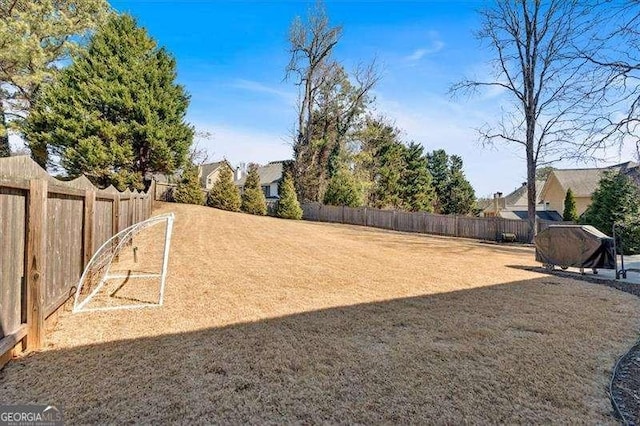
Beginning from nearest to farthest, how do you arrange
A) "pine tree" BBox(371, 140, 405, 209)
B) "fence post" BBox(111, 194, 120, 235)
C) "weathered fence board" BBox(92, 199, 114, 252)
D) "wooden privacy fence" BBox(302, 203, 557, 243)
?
"weathered fence board" BBox(92, 199, 114, 252) → "fence post" BBox(111, 194, 120, 235) → "wooden privacy fence" BBox(302, 203, 557, 243) → "pine tree" BBox(371, 140, 405, 209)

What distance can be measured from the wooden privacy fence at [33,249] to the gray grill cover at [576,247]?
10190mm

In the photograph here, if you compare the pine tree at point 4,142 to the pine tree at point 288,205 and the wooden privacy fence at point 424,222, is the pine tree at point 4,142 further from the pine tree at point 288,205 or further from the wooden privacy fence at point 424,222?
the wooden privacy fence at point 424,222

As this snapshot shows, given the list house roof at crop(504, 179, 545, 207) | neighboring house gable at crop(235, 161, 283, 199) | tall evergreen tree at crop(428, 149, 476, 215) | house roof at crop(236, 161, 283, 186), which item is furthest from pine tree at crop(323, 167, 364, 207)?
house roof at crop(504, 179, 545, 207)

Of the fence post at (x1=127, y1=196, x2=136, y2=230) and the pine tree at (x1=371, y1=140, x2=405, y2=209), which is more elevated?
the pine tree at (x1=371, y1=140, x2=405, y2=209)

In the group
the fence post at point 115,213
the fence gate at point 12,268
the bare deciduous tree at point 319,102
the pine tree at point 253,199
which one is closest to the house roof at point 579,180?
the bare deciduous tree at point 319,102

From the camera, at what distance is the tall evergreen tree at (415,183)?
31.9m

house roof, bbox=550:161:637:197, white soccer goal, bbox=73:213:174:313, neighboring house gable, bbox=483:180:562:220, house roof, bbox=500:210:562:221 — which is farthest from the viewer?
neighboring house gable, bbox=483:180:562:220

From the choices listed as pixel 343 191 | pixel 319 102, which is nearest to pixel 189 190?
pixel 343 191

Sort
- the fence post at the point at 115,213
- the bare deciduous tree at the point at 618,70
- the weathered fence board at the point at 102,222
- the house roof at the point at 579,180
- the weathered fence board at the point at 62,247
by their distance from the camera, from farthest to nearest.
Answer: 1. the house roof at the point at 579,180
2. the fence post at the point at 115,213
3. the weathered fence board at the point at 102,222
4. the bare deciduous tree at the point at 618,70
5. the weathered fence board at the point at 62,247

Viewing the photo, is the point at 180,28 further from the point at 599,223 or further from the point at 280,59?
the point at 599,223

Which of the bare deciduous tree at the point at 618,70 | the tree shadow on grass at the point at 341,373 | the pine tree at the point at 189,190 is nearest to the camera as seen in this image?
the tree shadow on grass at the point at 341,373

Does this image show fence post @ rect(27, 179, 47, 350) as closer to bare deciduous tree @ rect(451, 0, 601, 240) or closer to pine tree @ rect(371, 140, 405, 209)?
bare deciduous tree @ rect(451, 0, 601, 240)

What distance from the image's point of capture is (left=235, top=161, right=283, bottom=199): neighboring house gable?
37000 mm

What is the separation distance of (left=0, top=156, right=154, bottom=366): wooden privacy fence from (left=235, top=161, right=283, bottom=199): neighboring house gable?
3213 cm
